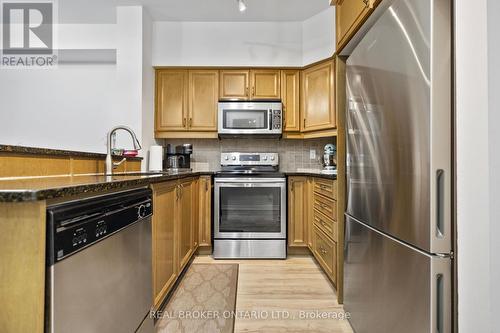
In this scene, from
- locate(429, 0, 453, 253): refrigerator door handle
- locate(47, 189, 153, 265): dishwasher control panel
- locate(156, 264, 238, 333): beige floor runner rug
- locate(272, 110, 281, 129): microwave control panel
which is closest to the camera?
locate(47, 189, 153, 265): dishwasher control panel

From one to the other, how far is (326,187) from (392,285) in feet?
4.21

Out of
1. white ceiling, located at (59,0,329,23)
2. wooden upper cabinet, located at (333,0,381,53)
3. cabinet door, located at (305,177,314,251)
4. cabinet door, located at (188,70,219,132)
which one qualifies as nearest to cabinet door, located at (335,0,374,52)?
wooden upper cabinet, located at (333,0,381,53)

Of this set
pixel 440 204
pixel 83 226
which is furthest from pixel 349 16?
pixel 83 226

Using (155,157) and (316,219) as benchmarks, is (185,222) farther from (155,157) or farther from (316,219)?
(316,219)

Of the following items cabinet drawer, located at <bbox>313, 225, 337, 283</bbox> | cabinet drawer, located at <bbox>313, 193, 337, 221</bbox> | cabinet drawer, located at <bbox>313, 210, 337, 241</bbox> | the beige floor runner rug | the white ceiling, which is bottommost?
the beige floor runner rug

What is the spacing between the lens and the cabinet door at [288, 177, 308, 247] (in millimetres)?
3041

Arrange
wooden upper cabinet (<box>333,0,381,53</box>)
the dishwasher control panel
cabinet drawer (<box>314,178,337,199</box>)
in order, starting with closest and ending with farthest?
the dishwasher control panel → wooden upper cabinet (<box>333,0,381,53</box>) → cabinet drawer (<box>314,178,337,199</box>)

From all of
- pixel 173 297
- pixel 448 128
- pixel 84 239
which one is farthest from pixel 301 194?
pixel 84 239

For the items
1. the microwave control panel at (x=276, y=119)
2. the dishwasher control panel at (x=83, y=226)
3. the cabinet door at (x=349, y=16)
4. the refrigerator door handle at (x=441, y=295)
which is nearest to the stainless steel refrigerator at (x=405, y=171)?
the refrigerator door handle at (x=441, y=295)

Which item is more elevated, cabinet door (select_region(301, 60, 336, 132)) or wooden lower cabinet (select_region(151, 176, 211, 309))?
cabinet door (select_region(301, 60, 336, 132))

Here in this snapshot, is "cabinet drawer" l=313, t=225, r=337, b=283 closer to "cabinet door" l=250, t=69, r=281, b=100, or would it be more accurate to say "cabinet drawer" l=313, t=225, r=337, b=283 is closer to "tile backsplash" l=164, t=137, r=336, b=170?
"tile backsplash" l=164, t=137, r=336, b=170

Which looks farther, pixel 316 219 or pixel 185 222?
pixel 316 219

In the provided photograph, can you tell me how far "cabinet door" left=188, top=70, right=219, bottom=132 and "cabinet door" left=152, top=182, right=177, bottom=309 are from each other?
1451 millimetres

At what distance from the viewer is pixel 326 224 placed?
245 centimetres
